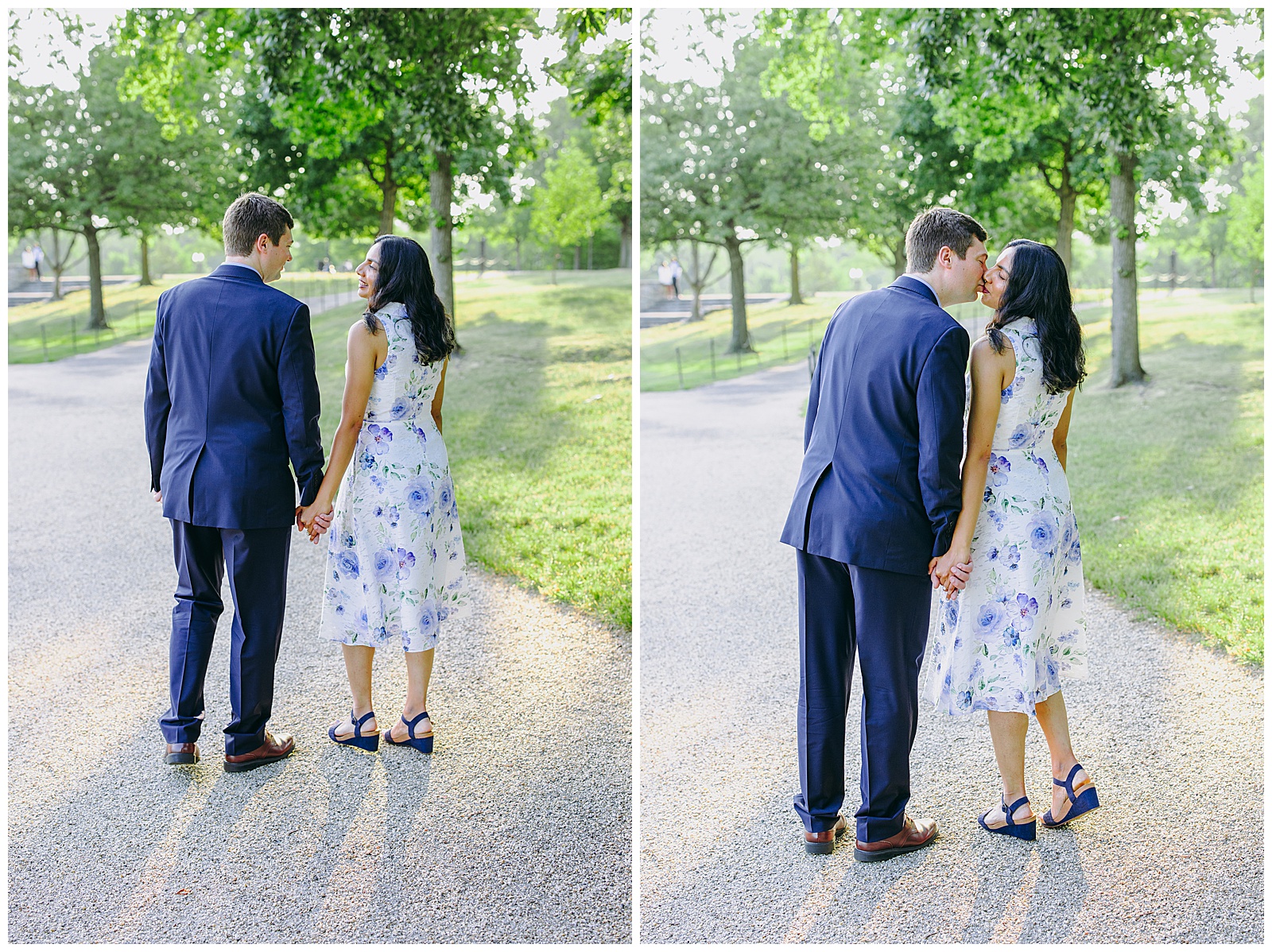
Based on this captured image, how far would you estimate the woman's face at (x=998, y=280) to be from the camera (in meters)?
2.81

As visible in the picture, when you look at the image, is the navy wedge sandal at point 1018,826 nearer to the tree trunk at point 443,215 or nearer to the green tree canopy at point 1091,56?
the green tree canopy at point 1091,56

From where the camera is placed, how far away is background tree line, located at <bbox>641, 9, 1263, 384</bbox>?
25.7 ft

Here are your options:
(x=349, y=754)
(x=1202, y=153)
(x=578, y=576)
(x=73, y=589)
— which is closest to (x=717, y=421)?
(x=1202, y=153)

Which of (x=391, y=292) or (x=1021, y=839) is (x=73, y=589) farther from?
(x=1021, y=839)

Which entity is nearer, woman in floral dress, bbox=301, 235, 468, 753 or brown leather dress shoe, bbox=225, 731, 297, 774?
woman in floral dress, bbox=301, 235, 468, 753

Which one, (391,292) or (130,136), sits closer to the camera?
(391,292)

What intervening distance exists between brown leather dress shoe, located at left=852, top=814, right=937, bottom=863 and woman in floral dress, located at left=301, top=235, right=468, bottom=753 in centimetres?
156

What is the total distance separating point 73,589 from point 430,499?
3.21 m

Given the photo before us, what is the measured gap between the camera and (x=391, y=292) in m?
3.29

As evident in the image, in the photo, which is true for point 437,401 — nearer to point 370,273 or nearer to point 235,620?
point 370,273

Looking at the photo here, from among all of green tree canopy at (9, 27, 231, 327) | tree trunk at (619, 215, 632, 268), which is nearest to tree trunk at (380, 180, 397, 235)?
green tree canopy at (9, 27, 231, 327)

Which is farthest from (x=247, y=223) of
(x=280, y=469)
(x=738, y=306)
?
(x=738, y=306)

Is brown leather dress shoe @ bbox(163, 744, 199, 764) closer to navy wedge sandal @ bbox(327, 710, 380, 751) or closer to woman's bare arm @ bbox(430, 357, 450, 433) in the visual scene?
navy wedge sandal @ bbox(327, 710, 380, 751)

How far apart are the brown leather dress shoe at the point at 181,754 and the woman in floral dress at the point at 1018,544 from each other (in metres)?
2.51
